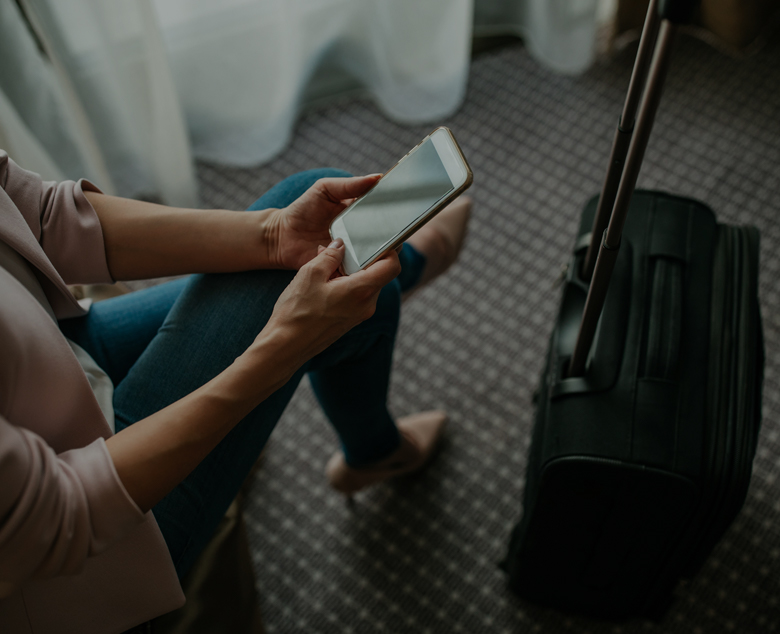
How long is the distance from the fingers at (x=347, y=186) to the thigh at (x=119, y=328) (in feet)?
0.77

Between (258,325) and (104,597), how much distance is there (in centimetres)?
31

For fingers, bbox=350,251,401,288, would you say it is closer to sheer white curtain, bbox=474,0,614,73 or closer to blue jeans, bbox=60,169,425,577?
blue jeans, bbox=60,169,425,577

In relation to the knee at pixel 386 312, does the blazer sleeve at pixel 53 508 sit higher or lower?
higher

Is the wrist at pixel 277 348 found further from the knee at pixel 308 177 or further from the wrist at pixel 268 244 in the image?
the knee at pixel 308 177

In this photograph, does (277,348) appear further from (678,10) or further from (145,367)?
(678,10)

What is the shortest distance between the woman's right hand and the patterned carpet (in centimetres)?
57

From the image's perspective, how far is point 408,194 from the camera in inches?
28.5

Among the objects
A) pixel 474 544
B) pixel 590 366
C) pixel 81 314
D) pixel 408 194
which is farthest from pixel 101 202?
pixel 474 544

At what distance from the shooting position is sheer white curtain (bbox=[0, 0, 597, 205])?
1.20 m

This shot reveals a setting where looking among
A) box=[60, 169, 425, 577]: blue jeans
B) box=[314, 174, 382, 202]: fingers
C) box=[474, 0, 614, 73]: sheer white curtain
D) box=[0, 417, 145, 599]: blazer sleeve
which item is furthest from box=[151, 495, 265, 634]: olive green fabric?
box=[474, 0, 614, 73]: sheer white curtain

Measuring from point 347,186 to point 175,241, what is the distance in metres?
0.21

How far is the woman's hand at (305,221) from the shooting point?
0.76m

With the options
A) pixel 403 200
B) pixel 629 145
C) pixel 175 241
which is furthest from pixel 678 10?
Answer: pixel 175 241

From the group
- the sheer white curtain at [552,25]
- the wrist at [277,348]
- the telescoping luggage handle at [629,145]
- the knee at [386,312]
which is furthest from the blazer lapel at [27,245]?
the sheer white curtain at [552,25]
